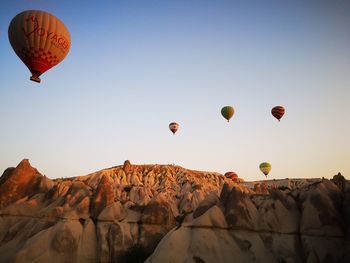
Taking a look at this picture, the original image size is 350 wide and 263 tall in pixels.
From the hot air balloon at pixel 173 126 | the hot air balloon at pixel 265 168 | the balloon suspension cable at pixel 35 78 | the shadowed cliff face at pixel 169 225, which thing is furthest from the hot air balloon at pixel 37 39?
the hot air balloon at pixel 265 168

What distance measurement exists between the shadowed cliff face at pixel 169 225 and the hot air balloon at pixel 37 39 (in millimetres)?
14731

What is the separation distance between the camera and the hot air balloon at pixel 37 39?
35938mm

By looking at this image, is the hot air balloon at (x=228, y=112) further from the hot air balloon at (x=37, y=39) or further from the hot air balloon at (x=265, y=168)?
the hot air balloon at (x=37, y=39)

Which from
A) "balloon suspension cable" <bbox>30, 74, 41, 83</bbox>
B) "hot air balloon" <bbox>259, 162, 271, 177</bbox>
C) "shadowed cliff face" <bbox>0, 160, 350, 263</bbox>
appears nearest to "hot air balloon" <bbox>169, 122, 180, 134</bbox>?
"hot air balloon" <bbox>259, 162, 271, 177</bbox>

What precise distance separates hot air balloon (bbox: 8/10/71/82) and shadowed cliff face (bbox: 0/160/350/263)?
48.3 feet

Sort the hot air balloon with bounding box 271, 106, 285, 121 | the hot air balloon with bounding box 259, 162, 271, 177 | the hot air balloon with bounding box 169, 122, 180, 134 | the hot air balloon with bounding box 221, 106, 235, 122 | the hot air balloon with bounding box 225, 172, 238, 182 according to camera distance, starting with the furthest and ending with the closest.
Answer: the hot air balloon with bounding box 225, 172, 238, 182 < the hot air balloon with bounding box 259, 162, 271, 177 < the hot air balloon with bounding box 169, 122, 180, 134 < the hot air balloon with bounding box 221, 106, 235, 122 < the hot air balloon with bounding box 271, 106, 285, 121

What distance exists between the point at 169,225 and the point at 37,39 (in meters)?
26.2

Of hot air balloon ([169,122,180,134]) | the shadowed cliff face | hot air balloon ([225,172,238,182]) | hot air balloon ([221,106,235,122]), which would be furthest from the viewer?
hot air balloon ([225,172,238,182])

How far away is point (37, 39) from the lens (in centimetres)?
3597

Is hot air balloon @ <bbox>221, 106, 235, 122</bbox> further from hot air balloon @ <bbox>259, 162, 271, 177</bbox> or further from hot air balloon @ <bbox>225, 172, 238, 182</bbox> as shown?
hot air balloon @ <bbox>225, 172, 238, 182</bbox>

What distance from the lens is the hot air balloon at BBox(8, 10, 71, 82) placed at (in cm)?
3594

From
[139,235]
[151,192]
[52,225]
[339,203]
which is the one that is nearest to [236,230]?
[339,203]

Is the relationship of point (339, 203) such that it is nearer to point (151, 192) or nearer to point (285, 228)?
point (285, 228)

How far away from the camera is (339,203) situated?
26.4m
